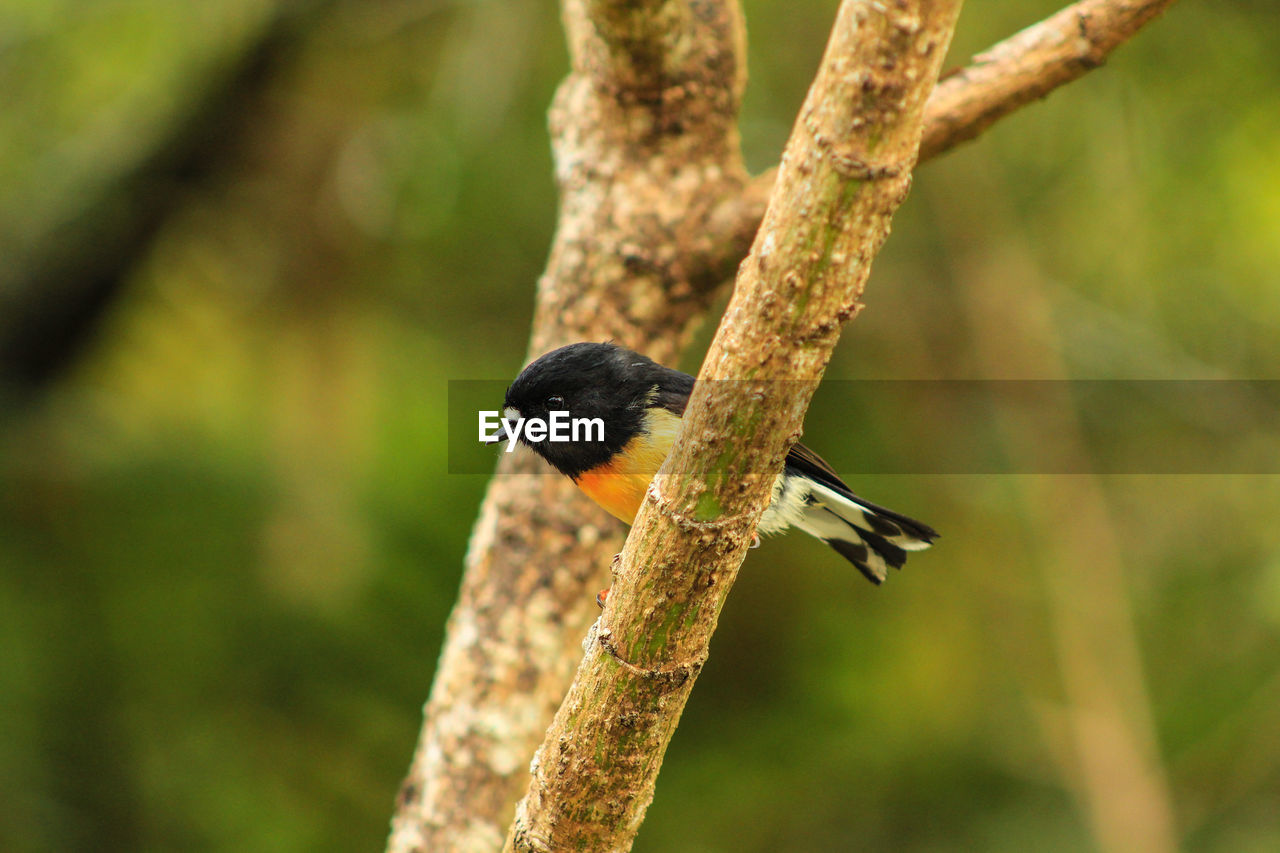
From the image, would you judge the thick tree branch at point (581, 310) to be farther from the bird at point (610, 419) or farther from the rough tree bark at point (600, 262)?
the bird at point (610, 419)

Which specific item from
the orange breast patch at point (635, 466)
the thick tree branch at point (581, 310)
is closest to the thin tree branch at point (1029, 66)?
the thick tree branch at point (581, 310)

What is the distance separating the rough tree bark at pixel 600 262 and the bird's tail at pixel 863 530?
0.61 meters

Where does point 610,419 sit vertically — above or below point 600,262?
below

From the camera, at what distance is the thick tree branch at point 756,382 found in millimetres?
1298

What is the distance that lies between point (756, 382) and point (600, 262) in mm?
1799

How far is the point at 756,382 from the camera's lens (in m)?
1.42

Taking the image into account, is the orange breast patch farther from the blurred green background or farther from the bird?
the blurred green background

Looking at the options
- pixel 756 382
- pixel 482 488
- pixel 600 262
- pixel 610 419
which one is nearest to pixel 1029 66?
pixel 600 262

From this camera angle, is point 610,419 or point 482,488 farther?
point 482,488

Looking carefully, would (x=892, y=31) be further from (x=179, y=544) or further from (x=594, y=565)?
(x=179, y=544)

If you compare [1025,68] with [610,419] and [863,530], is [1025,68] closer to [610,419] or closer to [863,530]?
[863,530]

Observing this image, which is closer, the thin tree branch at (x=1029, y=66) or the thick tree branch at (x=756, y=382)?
the thick tree branch at (x=756, y=382)

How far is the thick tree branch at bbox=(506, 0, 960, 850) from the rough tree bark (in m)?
1.11

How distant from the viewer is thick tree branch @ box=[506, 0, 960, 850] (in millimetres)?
1298
